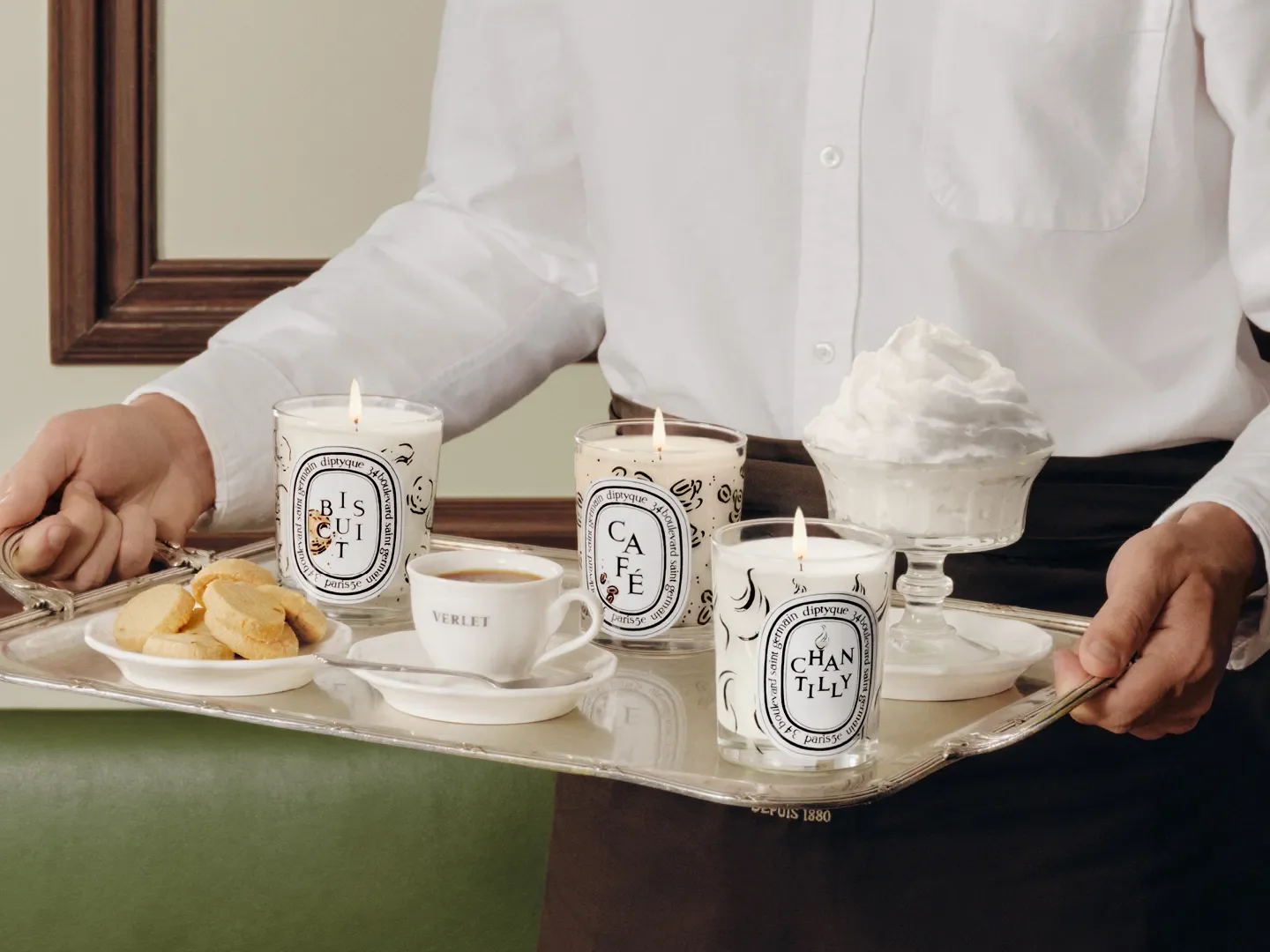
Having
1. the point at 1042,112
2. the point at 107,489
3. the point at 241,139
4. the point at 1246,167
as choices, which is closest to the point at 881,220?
the point at 1042,112

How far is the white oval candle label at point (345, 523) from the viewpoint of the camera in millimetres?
908

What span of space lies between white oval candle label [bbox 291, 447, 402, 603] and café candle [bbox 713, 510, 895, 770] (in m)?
0.27

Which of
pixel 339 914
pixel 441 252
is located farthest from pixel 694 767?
pixel 339 914

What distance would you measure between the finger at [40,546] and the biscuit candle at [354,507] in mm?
139

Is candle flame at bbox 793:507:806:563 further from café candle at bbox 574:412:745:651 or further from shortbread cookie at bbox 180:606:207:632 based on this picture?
shortbread cookie at bbox 180:606:207:632

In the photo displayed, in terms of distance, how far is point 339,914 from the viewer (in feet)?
5.21

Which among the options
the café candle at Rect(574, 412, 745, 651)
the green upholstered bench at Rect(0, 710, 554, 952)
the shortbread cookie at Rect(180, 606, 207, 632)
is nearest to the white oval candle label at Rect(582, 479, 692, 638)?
the café candle at Rect(574, 412, 745, 651)

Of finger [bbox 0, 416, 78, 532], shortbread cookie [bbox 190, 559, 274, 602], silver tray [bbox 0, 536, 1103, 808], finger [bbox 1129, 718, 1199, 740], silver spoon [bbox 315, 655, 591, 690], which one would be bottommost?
finger [bbox 1129, 718, 1199, 740]

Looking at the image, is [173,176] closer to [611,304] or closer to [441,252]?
[441,252]

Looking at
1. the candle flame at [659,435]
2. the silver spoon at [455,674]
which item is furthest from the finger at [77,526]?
the candle flame at [659,435]

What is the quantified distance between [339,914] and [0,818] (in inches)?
14.1

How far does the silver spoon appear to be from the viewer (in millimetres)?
Result: 776

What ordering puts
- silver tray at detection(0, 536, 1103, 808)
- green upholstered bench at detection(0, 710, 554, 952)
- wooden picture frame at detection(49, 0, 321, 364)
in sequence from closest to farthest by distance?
silver tray at detection(0, 536, 1103, 808) < green upholstered bench at detection(0, 710, 554, 952) < wooden picture frame at detection(49, 0, 321, 364)

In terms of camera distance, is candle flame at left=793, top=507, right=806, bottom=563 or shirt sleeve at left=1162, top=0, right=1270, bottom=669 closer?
candle flame at left=793, top=507, right=806, bottom=563
